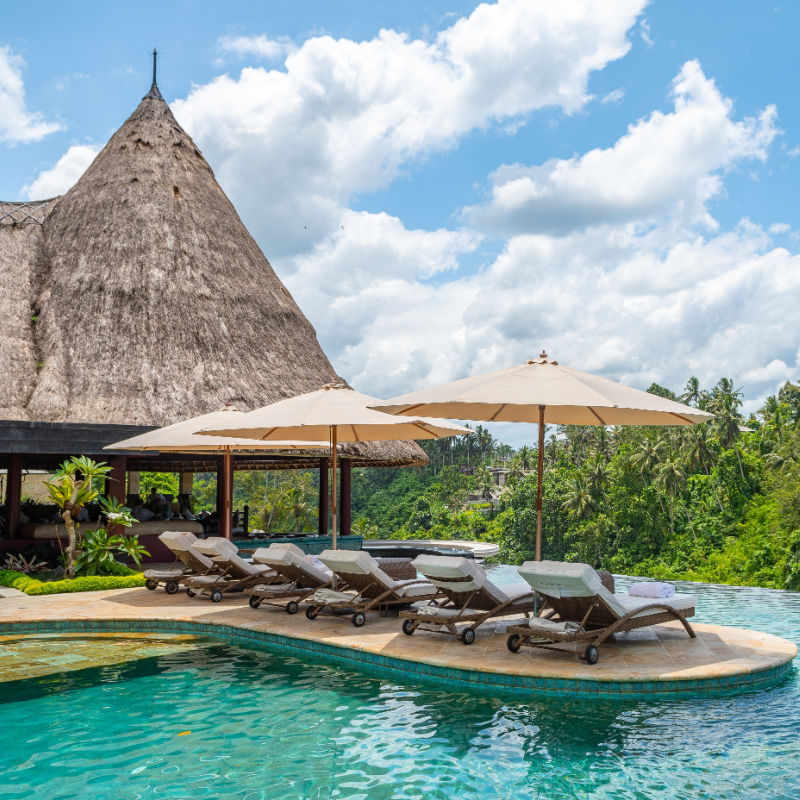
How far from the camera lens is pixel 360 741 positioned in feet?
15.8

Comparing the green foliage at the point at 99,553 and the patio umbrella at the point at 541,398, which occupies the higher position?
the patio umbrella at the point at 541,398

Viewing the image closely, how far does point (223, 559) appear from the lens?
9055mm

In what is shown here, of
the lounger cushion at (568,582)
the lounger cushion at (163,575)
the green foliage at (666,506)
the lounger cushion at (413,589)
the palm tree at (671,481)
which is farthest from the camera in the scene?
the palm tree at (671,481)

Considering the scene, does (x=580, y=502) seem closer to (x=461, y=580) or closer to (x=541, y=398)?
(x=461, y=580)

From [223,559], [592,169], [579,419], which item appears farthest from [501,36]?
[223,559]

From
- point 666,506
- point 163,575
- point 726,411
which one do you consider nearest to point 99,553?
point 163,575

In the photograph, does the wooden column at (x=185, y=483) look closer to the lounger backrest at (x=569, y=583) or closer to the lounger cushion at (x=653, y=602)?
the lounger cushion at (x=653, y=602)

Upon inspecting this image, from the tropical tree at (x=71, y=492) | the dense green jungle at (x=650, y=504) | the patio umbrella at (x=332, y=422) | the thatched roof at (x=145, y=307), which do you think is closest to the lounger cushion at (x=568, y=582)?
the patio umbrella at (x=332, y=422)

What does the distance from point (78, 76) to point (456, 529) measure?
46.9 meters

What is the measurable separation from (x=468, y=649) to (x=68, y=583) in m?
5.96

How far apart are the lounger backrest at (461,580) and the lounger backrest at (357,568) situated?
740 mm

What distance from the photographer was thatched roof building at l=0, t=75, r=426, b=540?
1447 centimetres

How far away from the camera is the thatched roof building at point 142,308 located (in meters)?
14.5

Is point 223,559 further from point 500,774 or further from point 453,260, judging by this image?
point 453,260
